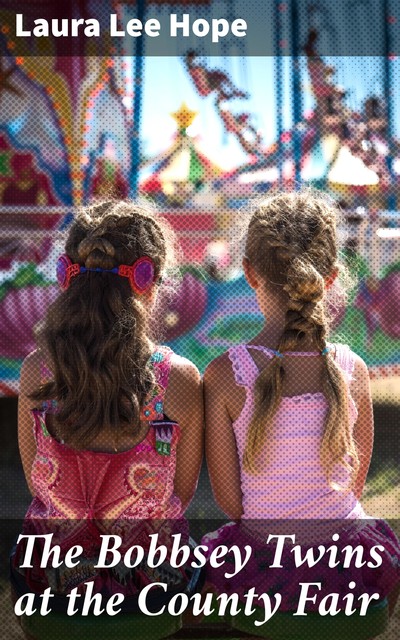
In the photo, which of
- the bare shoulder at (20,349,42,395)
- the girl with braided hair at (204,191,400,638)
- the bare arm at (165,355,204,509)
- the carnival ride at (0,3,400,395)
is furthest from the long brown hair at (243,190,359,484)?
the carnival ride at (0,3,400,395)

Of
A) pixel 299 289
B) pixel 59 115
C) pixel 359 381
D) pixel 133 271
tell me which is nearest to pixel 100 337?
pixel 133 271

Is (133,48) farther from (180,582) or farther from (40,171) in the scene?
(180,582)

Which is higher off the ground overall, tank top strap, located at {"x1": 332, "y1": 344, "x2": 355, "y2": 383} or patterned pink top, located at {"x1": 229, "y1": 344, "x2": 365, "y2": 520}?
tank top strap, located at {"x1": 332, "y1": 344, "x2": 355, "y2": 383}

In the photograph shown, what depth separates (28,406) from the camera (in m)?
1.43

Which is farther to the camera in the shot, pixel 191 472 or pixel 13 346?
pixel 13 346

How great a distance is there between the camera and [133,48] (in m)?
3.44

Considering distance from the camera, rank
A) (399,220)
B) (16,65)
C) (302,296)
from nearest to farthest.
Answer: (302,296), (399,220), (16,65)

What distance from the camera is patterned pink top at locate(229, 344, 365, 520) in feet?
4.44

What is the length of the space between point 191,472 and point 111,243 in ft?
1.37

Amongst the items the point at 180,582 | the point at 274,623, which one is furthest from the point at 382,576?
the point at 180,582

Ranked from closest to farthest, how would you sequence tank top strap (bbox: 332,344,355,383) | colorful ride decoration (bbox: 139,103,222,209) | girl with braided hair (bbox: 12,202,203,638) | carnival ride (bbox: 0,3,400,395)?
girl with braided hair (bbox: 12,202,203,638)
tank top strap (bbox: 332,344,355,383)
carnival ride (bbox: 0,3,400,395)
colorful ride decoration (bbox: 139,103,222,209)

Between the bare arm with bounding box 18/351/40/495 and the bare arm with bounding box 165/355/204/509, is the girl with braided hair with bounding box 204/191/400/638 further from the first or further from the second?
the bare arm with bounding box 18/351/40/495

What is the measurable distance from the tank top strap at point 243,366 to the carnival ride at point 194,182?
2014 millimetres

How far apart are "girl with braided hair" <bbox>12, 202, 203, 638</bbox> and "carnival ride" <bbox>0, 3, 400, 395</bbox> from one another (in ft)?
6.75
